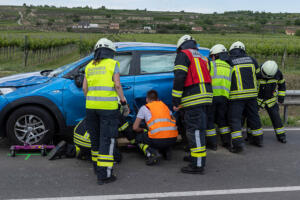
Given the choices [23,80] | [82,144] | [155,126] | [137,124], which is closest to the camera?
[82,144]

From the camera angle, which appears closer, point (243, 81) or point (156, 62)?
point (243, 81)

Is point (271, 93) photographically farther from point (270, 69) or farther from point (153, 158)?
point (153, 158)

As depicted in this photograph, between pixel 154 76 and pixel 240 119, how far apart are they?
174 centimetres

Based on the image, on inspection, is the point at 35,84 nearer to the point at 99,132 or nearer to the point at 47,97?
the point at 47,97

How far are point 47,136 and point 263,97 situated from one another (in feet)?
13.6

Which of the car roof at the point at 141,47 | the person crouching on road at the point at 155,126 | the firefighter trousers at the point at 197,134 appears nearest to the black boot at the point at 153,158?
the person crouching on road at the point at 155,126

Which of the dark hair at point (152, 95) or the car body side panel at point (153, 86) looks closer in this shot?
the dark hair at point (152, 95)

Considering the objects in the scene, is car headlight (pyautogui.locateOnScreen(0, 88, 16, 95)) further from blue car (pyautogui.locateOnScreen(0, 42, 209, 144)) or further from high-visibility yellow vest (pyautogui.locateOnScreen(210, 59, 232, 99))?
high-visibility yellow vest (pyautogui.locateOnScreen(210, 59, 232, 99))

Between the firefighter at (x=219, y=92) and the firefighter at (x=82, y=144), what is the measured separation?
1452 mm

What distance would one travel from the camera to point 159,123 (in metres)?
5.30

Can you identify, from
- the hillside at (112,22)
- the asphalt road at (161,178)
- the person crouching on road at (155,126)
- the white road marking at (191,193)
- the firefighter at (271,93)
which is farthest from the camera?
the hillside at (112,22)

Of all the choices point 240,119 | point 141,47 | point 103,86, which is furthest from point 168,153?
point 141,47

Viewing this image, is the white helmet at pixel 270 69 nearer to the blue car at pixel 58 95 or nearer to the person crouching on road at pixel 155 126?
the blue car at pixel 58 95

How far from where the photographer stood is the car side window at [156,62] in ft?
19.4
